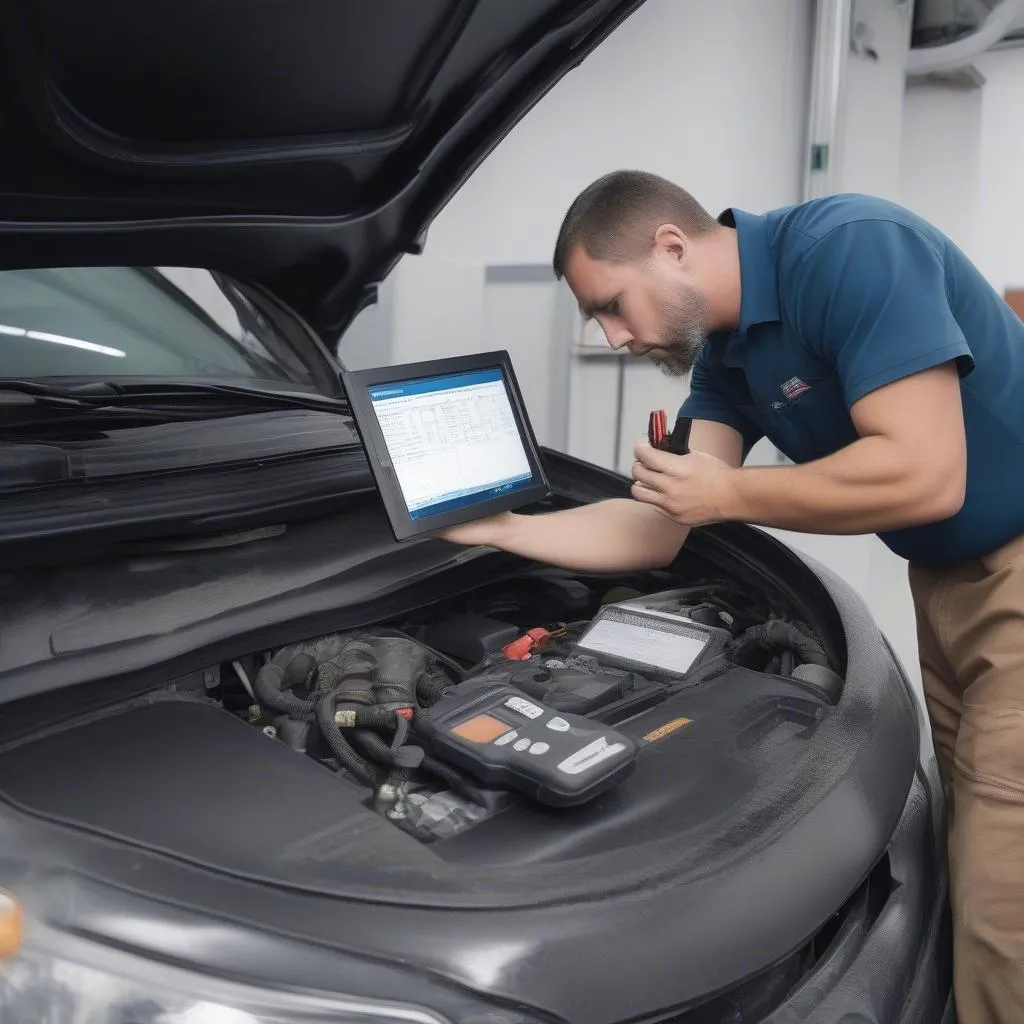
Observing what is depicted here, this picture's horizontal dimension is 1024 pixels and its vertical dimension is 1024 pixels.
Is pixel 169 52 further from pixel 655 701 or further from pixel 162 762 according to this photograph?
pixel 655 701

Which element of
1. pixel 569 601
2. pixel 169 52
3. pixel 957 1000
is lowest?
pixel 957 1000

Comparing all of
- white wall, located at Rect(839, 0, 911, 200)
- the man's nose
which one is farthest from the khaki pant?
white wall, located at Rect(839, 0, 911, 200)

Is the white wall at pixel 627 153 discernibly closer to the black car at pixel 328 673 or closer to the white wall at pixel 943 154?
the white wall at pixel 943 154

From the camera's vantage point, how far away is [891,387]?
1.17 metres

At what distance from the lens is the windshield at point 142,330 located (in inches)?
60.8

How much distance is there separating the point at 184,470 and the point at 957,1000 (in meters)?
1.15

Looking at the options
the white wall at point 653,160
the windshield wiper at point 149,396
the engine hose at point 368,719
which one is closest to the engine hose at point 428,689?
the engine hose at point 368,719

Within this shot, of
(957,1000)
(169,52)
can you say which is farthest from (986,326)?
(169,52)

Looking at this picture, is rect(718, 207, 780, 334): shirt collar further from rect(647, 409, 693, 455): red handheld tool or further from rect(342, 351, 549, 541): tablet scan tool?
rect(342, 351, 549, 541): tablet scan tool

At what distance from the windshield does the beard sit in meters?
0.81

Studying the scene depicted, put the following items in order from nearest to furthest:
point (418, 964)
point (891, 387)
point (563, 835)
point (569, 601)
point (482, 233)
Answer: point (418, 964) → point (563, 835) → point (891, 387) → point (569, 601) → point (482, 233)

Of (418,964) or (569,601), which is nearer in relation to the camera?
(418,964)

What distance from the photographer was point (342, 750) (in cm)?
99

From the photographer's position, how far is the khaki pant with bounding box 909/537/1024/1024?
107 cm
